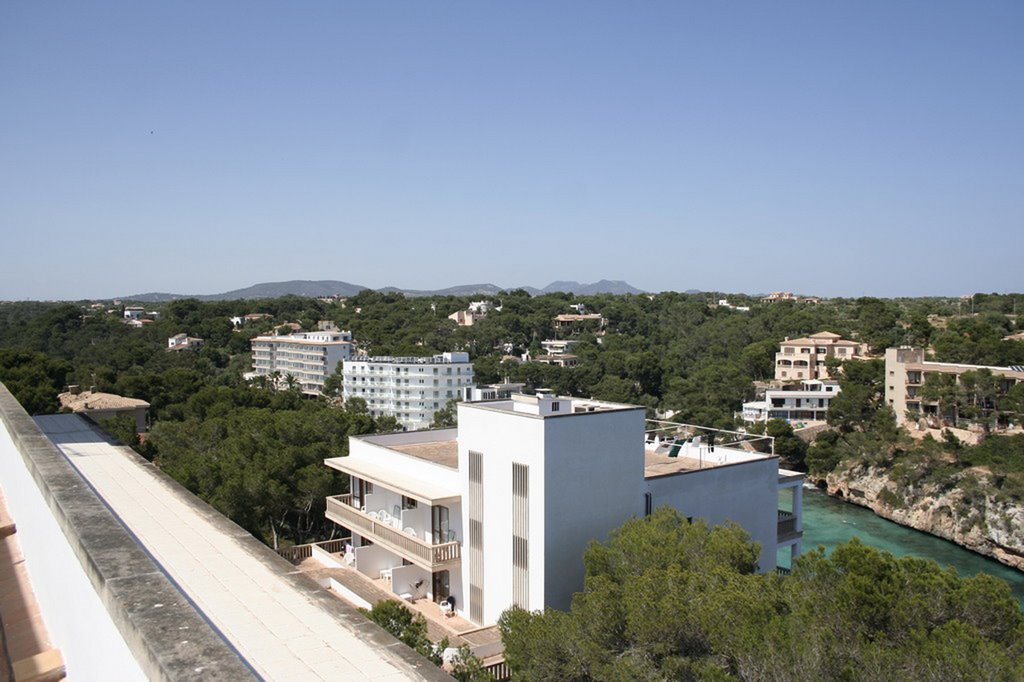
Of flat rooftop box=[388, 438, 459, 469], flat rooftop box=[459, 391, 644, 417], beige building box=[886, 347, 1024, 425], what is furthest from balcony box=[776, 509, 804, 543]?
beige building box=[886, 347, 1024, 425]

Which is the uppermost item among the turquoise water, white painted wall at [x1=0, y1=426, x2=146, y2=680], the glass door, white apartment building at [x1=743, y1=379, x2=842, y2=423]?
white painted wall at [x1=0, y1=426, x2=146, y2=680]

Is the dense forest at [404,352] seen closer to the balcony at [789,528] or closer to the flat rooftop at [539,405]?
the flat rooftop at [539,405]

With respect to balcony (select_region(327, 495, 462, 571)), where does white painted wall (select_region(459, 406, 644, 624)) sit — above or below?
above

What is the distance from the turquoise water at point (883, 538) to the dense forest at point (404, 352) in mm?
3773

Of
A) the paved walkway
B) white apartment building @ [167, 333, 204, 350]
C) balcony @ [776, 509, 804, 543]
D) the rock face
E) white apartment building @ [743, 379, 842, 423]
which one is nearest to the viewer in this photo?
the paved walkway

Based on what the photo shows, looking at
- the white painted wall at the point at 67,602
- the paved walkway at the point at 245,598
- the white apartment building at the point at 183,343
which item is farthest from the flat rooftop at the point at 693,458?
the white apartment building at the point at 183,343

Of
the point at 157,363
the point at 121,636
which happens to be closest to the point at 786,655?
the point at 121,636

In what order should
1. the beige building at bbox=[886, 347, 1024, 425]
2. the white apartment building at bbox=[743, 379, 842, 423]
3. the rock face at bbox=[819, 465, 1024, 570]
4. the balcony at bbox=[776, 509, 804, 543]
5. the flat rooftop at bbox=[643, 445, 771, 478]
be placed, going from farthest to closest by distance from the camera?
the white apartment building at bbox=[743, 379, 842, 423]
the beige building at bbox=[886, 347, 1024, 425]
the rock face at bbox=[819, 465, 1024, 570]
the balcony at bbox=[776, 509, 804, 543]
the flat rooftop at bbox=[643, 445, 771, 478]

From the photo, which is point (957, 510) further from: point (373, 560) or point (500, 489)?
point (500, 489)

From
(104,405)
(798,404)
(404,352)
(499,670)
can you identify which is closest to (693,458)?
(499,670)

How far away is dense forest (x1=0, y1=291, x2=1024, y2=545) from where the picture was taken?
20688 mm

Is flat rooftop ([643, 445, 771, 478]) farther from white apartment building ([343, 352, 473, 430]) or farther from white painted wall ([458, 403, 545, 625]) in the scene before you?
white apartment building ([343, 352, 473, 430])

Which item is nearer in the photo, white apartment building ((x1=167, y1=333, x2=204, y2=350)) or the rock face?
the rock face

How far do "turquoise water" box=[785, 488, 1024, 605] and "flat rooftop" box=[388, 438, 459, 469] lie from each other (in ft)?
64.3
